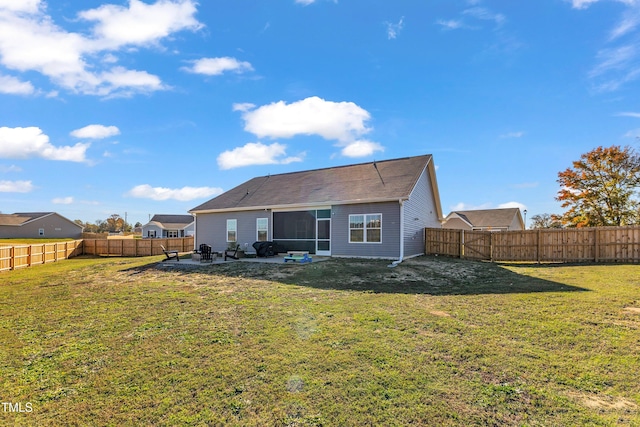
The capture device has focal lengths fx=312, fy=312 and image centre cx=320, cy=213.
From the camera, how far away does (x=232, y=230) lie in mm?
19047

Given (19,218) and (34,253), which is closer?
(34,253)

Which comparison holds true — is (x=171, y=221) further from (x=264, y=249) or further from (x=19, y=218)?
(x=264, y=249)

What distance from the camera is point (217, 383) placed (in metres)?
3.52

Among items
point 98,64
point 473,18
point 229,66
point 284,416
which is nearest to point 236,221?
point 229,66

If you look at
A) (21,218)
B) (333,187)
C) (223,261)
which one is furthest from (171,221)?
(333,187)

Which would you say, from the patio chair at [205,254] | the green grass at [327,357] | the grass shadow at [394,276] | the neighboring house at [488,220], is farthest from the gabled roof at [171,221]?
the green grass at [327,357]

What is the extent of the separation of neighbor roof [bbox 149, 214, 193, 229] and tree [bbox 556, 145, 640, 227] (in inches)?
1996

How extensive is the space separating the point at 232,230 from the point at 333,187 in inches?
268

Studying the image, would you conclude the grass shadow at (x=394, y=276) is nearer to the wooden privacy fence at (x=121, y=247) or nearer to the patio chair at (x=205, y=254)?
the patio chair at (x=205, y=254)

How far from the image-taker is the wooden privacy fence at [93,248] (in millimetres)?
17531

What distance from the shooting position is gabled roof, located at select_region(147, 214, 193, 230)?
50444 millimetres

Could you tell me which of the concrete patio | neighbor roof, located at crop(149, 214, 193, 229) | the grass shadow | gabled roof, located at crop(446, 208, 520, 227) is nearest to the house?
the concrete patio

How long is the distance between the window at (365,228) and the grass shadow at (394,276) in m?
1.40

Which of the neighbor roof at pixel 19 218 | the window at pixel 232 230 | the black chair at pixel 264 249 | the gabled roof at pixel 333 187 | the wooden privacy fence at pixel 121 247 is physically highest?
the gabled roof at pixel 333 187
